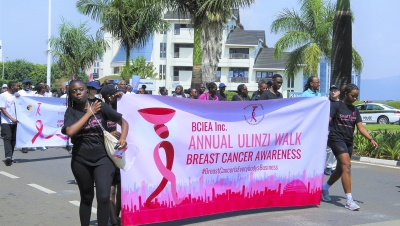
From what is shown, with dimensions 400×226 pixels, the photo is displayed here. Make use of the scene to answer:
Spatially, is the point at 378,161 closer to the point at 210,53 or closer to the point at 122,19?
the point at 210,53

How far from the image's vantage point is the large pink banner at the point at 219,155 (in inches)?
260

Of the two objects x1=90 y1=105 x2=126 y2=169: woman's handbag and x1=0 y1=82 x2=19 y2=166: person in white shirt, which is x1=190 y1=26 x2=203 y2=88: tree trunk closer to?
x1=0 y1=82 x2=19 y2=166: person in white shirt

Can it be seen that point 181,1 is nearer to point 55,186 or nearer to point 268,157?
point 55,186

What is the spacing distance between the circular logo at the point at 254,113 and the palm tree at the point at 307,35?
87.8 feet

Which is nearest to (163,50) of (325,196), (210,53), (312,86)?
(210,53)

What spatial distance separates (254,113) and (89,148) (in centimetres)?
260

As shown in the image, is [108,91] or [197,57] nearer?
[108,91]

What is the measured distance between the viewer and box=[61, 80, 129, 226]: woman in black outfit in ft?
18.7

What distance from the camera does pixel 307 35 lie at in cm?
3488

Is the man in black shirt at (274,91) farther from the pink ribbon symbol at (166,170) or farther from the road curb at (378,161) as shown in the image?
the road curb at (378,161)

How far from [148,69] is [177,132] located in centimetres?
6436

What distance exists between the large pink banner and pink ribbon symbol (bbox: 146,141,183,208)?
0.4 inches

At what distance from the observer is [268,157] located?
308 inches

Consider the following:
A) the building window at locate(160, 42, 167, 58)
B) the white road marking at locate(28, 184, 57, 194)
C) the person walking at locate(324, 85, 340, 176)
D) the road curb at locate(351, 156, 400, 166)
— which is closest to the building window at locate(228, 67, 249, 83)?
the building window at locate(160, 42, 167, 58)
